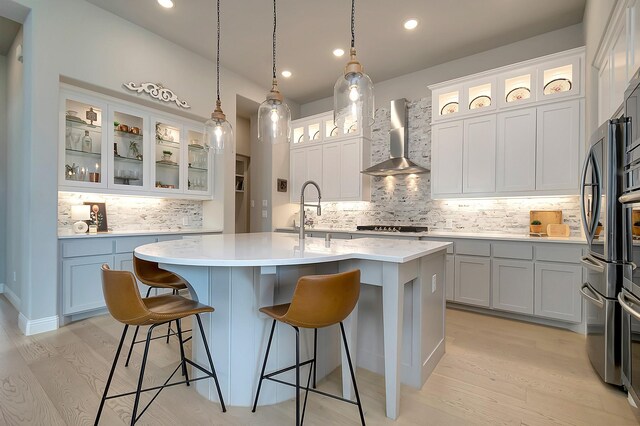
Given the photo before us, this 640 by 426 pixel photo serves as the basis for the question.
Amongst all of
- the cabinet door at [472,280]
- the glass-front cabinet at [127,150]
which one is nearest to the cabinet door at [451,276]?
the cabinet door at [472,280]

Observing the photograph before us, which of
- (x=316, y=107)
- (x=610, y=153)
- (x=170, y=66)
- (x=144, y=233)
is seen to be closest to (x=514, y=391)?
(x=610, y=153)

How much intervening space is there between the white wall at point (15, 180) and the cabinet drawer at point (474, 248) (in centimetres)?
474

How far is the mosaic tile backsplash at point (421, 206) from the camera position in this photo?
389cm

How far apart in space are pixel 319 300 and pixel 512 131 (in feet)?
11.5

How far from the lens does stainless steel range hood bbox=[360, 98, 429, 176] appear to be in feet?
15.1

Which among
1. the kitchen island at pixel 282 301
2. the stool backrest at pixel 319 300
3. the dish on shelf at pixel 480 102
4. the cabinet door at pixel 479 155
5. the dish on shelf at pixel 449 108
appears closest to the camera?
the stool backrest at pixel 319 300

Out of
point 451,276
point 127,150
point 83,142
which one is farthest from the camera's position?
point 127,150

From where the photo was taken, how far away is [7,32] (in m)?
3.63

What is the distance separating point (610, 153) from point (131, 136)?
15.7ft

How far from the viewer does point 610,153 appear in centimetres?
195

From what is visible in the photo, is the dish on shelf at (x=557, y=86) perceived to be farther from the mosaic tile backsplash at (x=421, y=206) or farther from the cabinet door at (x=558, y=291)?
the cabinet door at (x=558, y=291)

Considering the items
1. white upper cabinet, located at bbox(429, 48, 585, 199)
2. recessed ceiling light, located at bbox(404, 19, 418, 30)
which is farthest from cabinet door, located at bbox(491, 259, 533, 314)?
recessed ceiling light, located at bbox(404, 19, 418, 30)

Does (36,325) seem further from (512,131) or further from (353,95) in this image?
(512,131)

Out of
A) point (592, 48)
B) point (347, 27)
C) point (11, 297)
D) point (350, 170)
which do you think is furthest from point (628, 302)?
point (11, 297)
